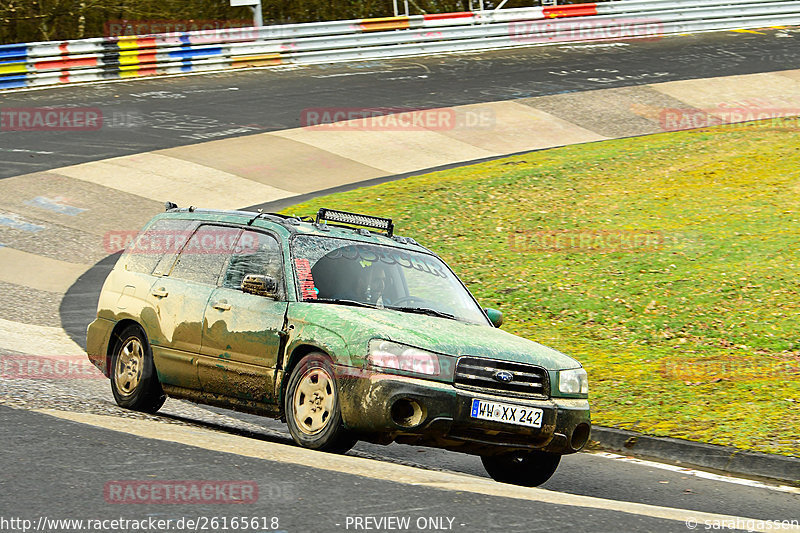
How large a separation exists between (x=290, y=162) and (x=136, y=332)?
13302 mm

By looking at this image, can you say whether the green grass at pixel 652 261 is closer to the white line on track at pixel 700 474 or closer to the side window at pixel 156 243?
the white line on track at pixel 700 474

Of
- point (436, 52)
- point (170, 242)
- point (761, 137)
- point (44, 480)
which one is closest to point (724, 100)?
point (761, 137)

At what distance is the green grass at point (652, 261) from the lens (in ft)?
33.1

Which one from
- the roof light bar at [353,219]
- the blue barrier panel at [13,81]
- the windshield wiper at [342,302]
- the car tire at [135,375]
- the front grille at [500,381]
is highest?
the blue barrier panel at [13,81]

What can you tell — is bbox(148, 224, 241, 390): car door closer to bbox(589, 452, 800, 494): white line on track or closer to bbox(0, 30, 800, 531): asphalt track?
bbox(0, 30, 800, 531): asphalt track

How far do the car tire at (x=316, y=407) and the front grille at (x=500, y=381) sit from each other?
2.74 ft

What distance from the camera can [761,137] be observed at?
22.1m

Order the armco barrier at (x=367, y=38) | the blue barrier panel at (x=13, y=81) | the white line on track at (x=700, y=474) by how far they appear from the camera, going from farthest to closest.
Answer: the armco barrier at (x=367, y=38)
the blue barrier panel at (x=13, y=81)
the white line on track at (x=700, y=474)

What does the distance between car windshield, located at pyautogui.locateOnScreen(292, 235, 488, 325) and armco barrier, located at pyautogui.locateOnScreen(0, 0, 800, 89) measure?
20973mm

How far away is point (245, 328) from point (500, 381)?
1982 mm

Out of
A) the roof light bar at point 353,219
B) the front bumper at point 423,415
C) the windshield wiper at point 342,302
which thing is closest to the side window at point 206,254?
the roof light bar at point 353,219

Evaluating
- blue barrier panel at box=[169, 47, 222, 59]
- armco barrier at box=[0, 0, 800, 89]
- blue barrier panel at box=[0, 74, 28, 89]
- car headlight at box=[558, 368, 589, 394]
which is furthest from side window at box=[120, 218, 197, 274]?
blue barrier panel at box=[169, 47, 222, 59]

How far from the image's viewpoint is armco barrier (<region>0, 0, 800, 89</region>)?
2761 cm

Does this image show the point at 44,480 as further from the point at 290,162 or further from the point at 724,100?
the point at 724,100
